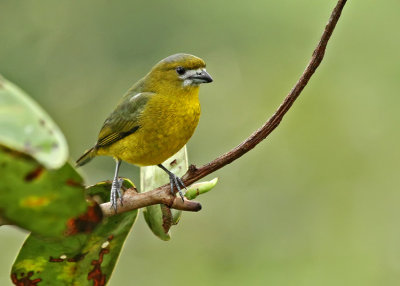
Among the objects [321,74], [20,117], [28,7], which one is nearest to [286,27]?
[321,74]

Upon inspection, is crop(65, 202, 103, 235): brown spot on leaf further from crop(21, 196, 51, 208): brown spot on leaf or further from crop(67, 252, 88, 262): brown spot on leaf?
crop(67, 252, 88, 262): brown spot on leaf

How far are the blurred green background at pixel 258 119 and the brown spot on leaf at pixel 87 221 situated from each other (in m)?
4.03

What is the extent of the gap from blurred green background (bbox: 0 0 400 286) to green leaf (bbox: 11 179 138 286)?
354 centimetres

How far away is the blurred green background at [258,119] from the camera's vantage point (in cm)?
523

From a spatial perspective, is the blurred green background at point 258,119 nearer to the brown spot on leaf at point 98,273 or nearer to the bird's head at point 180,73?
the bird's head at point 180,73

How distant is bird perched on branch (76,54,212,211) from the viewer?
2.48m

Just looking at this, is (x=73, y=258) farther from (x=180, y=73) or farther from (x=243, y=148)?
(x=180, y=73)

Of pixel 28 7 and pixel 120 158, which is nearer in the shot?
pixel 120 158

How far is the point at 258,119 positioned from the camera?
576cm

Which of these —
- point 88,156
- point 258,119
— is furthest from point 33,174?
point 258,119

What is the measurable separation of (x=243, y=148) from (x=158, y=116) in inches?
60.9

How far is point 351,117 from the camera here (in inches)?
230

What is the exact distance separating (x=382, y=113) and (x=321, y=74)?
753 millimetres

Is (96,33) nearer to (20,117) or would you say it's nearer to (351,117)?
(351,117)
